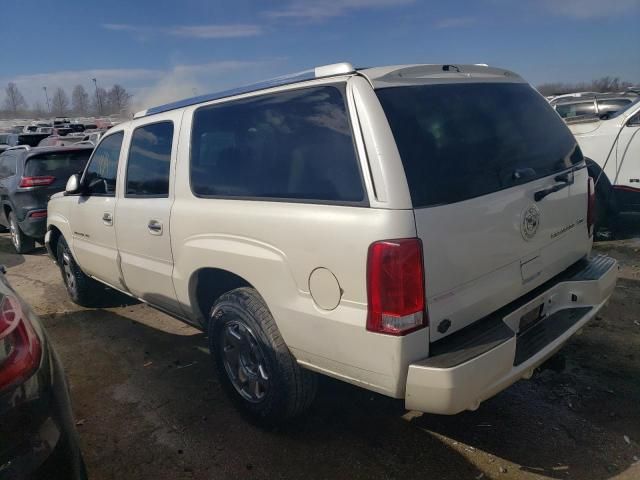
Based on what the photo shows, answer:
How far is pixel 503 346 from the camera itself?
2.15 metres

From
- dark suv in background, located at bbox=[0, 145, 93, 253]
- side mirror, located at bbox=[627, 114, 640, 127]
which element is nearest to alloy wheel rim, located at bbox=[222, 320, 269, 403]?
side mirror, located at bbox=[627, 114, 640, 127]

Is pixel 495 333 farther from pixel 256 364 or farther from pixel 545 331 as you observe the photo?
pixel 256 364

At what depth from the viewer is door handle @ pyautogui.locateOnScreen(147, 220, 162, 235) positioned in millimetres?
3305

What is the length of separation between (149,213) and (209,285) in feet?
2.32

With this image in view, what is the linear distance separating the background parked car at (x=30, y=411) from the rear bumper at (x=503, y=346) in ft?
4.40

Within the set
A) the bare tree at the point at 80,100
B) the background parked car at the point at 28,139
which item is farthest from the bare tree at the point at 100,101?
the background parked car at the point at 28,139

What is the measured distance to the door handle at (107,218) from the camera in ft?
12.8

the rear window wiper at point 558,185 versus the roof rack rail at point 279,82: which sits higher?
the roof rack rail at point 279,82

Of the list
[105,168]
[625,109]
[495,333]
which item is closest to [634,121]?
[625,109]

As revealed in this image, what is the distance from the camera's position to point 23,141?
16578mm

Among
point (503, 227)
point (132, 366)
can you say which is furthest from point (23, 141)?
point (503, 227)

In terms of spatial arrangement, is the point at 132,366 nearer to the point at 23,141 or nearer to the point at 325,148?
the point at 325,148

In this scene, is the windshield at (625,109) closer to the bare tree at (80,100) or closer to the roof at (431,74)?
the roof at (431,74)

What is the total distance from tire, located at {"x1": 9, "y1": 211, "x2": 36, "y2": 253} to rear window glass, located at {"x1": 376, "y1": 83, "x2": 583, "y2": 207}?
24.6 feet
